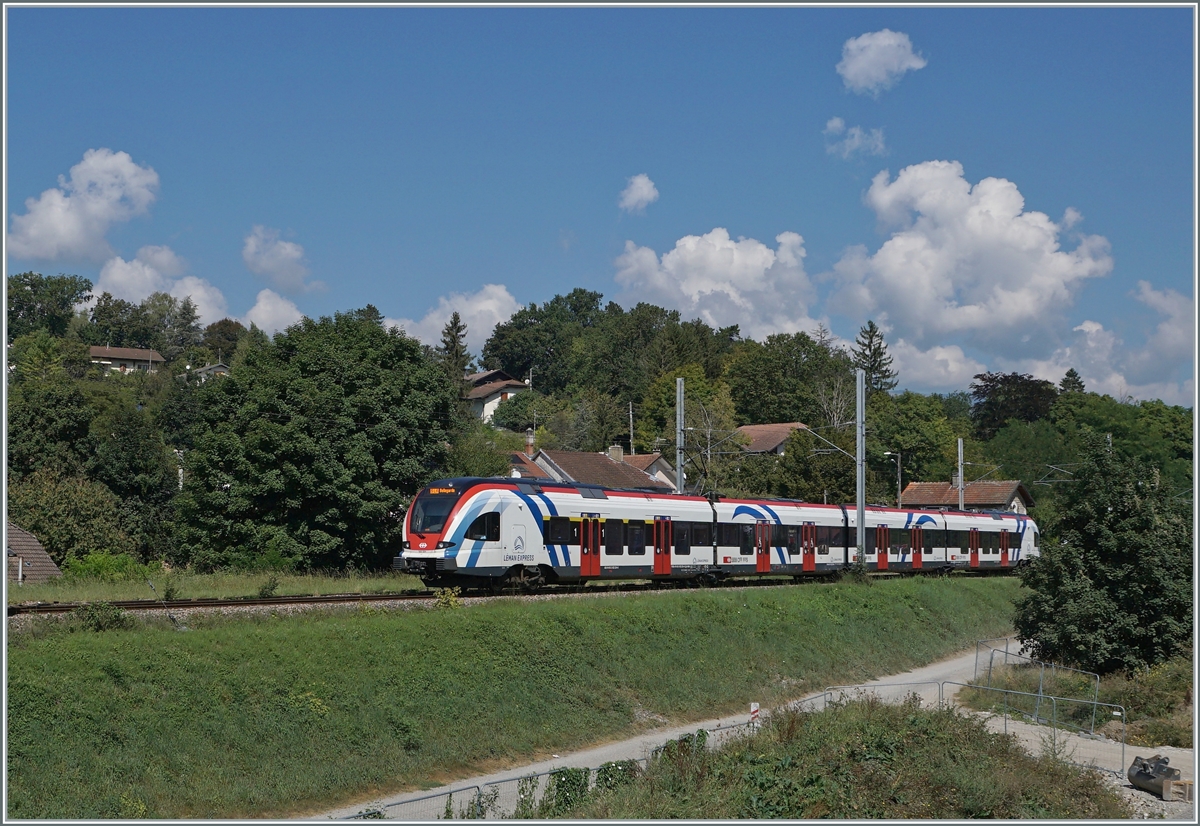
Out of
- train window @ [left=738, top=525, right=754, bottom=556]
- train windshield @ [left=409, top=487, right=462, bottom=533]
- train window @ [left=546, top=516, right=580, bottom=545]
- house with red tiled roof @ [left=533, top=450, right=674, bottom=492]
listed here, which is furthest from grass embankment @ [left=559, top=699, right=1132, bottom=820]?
house with red tiled roof @ [left=533, top=450, right=674, bottom=492]

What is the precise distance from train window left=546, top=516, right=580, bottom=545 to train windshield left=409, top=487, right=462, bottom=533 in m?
3.42

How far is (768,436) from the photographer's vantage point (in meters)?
108

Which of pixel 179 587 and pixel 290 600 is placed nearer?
pixel 290 600

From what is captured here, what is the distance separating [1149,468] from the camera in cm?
3462

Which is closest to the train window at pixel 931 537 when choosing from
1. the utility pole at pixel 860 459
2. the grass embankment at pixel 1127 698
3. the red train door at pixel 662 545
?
the utility pole at pixel 860 459

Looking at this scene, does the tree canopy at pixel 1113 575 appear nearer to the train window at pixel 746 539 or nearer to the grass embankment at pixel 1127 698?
the grass embankment at pixel 1127 698

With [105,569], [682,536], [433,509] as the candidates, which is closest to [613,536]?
[682,536]

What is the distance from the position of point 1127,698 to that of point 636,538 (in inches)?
571

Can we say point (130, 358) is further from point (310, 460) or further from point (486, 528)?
point (486, 528)

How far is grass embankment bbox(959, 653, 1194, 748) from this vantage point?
86.3 ft

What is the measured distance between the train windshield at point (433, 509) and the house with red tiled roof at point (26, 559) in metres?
14.9

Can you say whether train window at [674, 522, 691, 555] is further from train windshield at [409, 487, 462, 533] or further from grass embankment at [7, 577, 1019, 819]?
train windshield at [409, 487, 462, 533]

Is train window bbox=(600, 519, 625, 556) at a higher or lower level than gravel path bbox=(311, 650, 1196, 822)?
higher

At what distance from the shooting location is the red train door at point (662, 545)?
3700 cm
